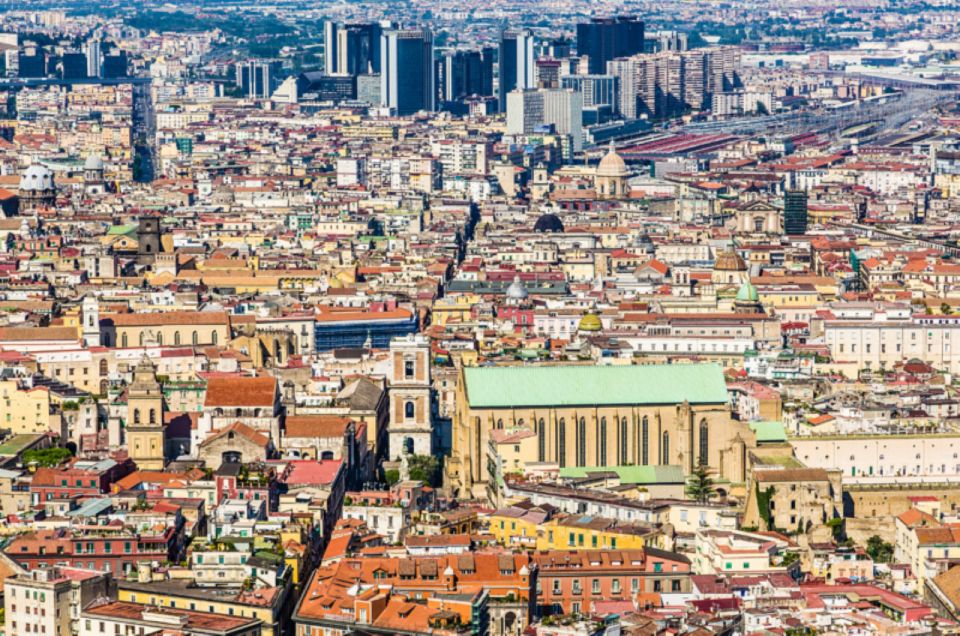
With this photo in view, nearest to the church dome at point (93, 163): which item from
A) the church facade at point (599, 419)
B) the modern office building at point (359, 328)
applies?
the modern office building at point (359, 328)

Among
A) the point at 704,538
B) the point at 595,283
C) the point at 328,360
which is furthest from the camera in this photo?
the point at 595,283

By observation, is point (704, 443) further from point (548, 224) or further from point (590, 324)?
point (548, 224)

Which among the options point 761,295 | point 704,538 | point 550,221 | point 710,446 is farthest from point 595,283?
point 704,538

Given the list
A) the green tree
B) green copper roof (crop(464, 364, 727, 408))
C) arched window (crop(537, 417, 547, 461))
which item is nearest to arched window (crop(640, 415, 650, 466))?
green copper roof (crop(464, 364, 727, 408))

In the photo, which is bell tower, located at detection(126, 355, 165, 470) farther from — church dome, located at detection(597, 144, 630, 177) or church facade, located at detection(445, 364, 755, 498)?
church dome, located at detection(597, 144, 630, 177)

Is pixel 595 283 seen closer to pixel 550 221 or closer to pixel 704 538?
pixel 550 221

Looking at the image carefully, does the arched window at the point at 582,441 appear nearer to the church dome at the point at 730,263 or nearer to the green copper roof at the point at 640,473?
the green copper roof at the point at 640,473

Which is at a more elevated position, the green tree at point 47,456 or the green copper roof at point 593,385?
the green copper roof at point 593,385
